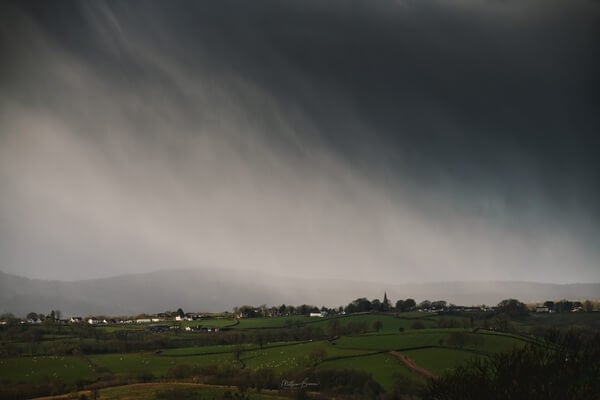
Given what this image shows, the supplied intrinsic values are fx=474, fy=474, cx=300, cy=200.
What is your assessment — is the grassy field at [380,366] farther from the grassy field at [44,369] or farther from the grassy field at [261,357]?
the grassy field at [44,369]

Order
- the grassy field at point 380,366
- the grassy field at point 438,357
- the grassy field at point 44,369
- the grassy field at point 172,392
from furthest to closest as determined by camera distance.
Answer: the grassy field at point 44,369
the grassy field at point 438,357
the grassy field at point 380,366
the grassy field at point 172,392

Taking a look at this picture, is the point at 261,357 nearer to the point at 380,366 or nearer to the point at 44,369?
the point at 380,366

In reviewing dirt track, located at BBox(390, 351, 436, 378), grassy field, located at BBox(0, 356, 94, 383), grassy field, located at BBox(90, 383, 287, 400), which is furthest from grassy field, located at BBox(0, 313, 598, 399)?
dirt track, located at BBox(390, 351, 436, 378)

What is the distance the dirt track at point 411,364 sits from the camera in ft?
281

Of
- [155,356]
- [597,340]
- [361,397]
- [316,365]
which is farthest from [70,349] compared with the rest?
[597,340]

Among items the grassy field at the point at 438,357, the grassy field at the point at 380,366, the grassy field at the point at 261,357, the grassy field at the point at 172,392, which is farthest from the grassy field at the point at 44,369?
the grassy field at the point at 438,357

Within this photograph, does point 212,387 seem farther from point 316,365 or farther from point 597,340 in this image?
point 597,340

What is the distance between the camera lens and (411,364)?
92.6m

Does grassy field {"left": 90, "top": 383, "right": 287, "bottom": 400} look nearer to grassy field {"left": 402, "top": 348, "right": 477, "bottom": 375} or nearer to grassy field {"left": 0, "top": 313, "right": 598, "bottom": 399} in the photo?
grassy field {"left": 0, "top": 313, "right": 598, "bottom": 399}

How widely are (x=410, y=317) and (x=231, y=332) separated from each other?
2430 inches

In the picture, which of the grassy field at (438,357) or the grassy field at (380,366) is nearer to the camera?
the grassy field at (380,366)

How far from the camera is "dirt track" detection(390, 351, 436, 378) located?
85500 millimetres

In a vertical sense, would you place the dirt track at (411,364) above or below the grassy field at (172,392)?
above

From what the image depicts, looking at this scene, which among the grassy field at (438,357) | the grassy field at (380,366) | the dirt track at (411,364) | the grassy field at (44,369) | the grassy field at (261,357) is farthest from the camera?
the grassy field at (44,369)
